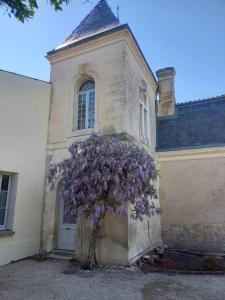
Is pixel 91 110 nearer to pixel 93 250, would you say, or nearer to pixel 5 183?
pixel 5 183

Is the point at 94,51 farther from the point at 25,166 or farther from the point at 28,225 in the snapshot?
the point at 28,225

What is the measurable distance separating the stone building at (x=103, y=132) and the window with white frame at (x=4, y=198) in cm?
3

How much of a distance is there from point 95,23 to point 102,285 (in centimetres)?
916

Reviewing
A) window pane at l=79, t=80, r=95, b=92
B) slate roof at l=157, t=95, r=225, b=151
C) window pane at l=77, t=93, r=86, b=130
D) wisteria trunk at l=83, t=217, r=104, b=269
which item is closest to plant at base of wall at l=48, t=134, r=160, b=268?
wisteria trunk at l=83, t=217, r=104, b=269

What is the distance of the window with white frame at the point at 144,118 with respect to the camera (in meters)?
9.14

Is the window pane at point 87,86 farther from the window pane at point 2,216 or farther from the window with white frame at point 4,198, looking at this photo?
the window pane at point 2,216

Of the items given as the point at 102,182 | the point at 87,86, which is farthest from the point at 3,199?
the point at 87,86

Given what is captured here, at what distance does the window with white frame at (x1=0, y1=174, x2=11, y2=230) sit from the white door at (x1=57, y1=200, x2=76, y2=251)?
166 cm

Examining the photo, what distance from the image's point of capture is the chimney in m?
11.4

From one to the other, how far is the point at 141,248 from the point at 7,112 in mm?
5740

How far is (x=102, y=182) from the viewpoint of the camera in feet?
19.4

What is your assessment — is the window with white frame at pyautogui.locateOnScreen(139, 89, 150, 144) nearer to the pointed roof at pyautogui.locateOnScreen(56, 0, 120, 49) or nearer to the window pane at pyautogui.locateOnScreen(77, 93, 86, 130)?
the window pane at pyautogui.locateOnScreen(77, 93, 86, 130)

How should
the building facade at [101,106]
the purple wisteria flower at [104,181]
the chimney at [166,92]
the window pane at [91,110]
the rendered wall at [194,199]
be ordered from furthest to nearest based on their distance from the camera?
the chimney at [166,92]
the rendered wall at [194,199]
the window pane at [91,110]
the building facade at [101,106]
the purple wisteria flower at [104,181]

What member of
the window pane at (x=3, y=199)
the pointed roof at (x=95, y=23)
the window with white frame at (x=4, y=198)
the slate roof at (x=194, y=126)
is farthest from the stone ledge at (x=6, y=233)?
the pointed roof at (x=95, y=23)
